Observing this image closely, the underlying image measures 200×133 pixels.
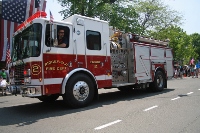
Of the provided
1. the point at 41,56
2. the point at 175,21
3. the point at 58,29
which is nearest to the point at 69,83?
the point at 41,56

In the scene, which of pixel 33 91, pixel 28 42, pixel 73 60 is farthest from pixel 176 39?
pixel 33 91

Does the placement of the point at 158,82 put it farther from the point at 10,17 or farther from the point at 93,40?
the point at 10,17

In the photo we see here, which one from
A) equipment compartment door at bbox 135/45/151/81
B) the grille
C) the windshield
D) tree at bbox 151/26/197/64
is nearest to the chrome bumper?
the grille

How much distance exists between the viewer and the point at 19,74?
6.43 meters

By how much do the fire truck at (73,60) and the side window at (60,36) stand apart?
29mm

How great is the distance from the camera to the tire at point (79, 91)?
6.29 meters

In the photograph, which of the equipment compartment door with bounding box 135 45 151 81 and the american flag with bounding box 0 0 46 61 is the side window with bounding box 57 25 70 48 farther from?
the american flag with bounding box 0 0 46 61

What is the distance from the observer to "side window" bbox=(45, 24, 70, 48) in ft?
19.7

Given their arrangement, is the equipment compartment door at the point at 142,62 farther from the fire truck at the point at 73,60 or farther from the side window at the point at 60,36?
the side window at the point at 60,36

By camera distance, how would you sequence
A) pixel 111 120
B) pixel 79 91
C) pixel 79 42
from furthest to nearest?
pixel 79 42
pixel 79 91
pixel 111 120

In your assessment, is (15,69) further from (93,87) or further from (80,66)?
(93,87)

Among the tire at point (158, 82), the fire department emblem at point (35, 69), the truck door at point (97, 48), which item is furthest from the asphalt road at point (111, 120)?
the tire at point (158, 82)

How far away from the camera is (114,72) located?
325 inches

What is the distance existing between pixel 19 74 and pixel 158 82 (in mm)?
6691
